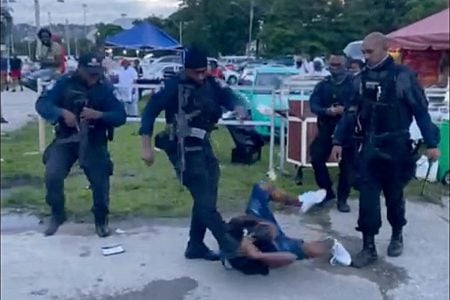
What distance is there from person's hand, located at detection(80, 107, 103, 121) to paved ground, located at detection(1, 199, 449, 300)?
0.61 meters

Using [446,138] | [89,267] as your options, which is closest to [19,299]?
[89,267]

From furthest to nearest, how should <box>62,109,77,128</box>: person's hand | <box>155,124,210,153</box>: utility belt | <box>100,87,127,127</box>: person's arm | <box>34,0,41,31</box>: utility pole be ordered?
<box>100,87,127,127</box>: person's arm, <box>155,124,210,153</box>: utility belt, <box>62,109,77,128</box>: person's hand, <box>34,0,41,31</box>: utility pole

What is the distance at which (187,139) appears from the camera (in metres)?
4.09

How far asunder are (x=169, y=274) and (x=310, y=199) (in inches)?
81.1

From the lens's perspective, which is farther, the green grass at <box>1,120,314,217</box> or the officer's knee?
the green grass at <box>1,120,314,217</box>

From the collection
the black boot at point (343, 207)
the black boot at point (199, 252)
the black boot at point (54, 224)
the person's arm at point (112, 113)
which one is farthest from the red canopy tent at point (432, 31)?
the black boot at point (343, 207)

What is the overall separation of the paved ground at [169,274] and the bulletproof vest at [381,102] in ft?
2.86

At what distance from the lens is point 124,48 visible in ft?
9.52

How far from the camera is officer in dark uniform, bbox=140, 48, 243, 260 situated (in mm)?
4047

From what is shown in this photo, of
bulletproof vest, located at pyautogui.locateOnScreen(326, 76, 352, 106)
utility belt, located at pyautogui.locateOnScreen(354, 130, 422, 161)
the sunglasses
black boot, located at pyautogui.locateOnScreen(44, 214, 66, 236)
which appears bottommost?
black boot, located at pyautogui.locateOnScreen(44, 214, 66, 236)


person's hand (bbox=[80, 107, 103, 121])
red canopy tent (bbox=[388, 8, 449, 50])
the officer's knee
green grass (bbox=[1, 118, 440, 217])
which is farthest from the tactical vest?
red canopy tent (bbox=[388, 8, 449, 50])

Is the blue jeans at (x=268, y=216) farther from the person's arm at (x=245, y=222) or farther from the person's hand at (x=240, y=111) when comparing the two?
the person's hand at (x=240, y=111)

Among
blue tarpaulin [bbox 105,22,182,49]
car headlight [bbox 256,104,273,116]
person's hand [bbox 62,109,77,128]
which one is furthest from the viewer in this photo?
car headlight [bbox 256,104,273,116]

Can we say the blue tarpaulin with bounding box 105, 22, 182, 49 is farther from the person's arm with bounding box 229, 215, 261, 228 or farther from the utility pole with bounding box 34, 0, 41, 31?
the person's arm with bounding box 229, 215, 261, 228
